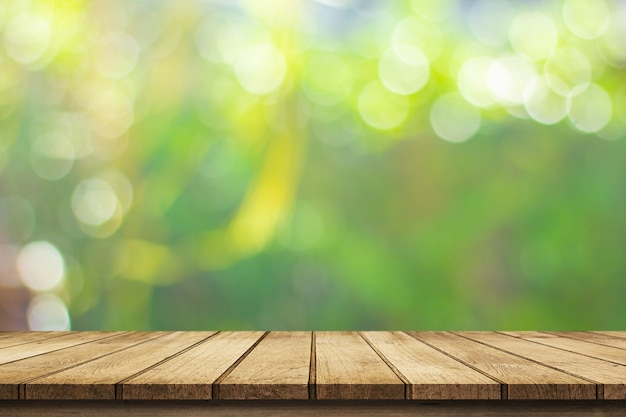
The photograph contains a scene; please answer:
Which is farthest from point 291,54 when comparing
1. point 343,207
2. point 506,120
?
point 506,120

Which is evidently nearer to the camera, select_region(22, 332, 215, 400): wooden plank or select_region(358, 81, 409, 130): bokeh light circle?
select_region(22, 332, 215, 400): wooden plank

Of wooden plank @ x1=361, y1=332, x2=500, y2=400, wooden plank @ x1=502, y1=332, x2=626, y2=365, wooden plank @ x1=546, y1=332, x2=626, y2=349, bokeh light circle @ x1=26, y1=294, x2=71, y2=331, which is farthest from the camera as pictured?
bokeh light circle @ x1=26, y1=294, x2=71, y2=331

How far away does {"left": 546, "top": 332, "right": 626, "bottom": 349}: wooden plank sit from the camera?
1.52 metres

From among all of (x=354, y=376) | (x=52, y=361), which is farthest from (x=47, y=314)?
(x=354, y=376)

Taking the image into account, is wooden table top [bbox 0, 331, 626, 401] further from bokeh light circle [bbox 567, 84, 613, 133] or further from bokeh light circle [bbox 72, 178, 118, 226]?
bokeh light circle [bbox 567, 84, 613, 133]

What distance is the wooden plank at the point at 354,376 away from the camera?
934mm

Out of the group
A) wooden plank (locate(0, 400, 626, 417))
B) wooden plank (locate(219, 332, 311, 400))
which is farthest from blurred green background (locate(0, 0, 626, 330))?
wooden plank (locate(0, 400, 626, 417))

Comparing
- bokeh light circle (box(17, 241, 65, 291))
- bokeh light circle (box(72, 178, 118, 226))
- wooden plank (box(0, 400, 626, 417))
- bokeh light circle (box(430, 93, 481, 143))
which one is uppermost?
bokeh light circle (box(430, 93, 481, 143))

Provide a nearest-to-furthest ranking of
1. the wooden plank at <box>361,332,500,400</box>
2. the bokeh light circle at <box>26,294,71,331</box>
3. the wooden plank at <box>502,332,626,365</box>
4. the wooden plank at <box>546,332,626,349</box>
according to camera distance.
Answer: the wooden plank at <box>361,332,500,400</box> < the wooden plank at <box>502,332,626,365</box> < the wooden plank at <box>546,332,626,349</box> < the bokeh light circle at <box>26,294,71,331</box>

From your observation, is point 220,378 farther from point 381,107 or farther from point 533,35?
point 533,35

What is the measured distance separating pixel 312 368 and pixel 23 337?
94 centimetres

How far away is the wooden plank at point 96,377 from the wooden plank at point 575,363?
0.67 meters

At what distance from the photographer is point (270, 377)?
985mm

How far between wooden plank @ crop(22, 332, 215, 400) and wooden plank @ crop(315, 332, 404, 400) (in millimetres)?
285
